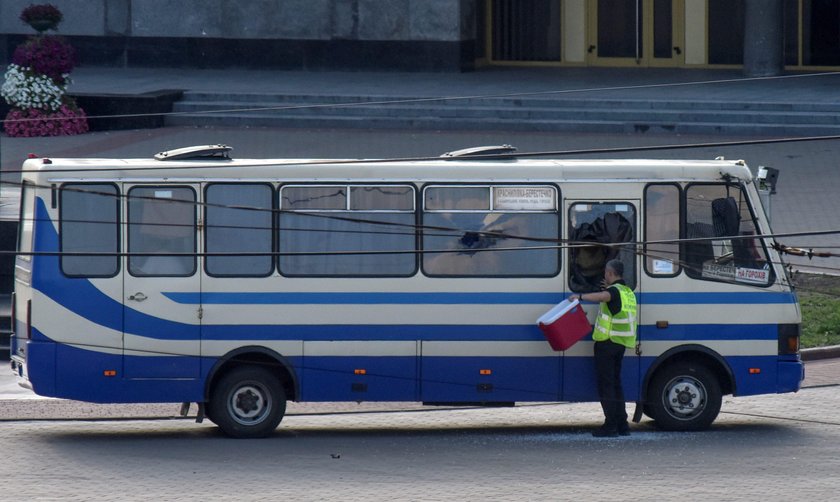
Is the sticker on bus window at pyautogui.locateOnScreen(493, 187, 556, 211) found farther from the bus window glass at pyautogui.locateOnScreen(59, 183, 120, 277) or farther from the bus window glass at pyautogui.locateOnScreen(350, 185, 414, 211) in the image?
the bus window glass at pyautogui.locateOnScreen(59, 183, 120, 277)

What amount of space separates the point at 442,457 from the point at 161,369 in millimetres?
2811

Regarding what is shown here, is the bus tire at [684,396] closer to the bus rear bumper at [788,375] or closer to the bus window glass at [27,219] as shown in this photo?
the bus rear bumper at [788,375]

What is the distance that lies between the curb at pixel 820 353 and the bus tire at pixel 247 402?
703 cm

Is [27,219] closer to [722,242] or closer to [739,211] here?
[722,242]

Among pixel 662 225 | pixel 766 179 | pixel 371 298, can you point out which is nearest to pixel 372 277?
pixel 371 298

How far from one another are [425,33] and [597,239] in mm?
20163

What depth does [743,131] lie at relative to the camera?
2639 cm

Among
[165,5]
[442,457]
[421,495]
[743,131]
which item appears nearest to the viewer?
[421,495]

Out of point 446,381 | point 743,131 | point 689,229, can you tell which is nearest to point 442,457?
point 446,381

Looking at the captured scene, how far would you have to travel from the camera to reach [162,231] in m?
13.3

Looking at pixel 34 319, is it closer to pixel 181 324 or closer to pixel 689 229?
pixel 181 324

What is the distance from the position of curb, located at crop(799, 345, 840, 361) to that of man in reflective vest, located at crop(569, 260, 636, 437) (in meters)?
4.59

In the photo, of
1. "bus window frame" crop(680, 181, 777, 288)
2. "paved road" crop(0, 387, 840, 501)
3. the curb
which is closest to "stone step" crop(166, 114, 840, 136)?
the curb

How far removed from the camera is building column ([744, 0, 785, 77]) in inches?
1214
